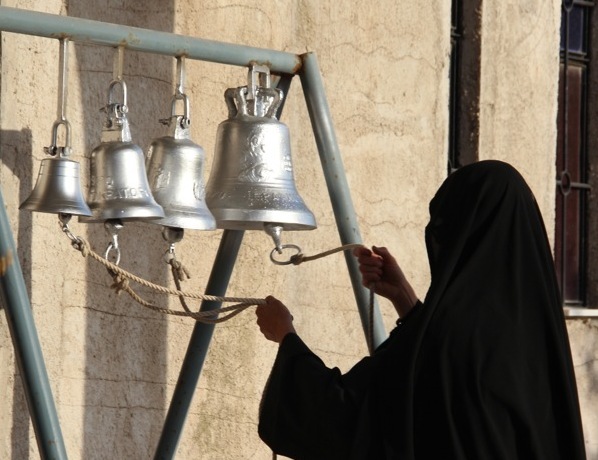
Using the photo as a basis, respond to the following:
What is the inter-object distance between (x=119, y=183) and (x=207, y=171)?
1191 millimetres

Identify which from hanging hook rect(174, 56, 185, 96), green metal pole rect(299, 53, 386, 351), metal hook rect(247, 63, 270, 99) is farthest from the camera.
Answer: green metal pole rect(299, 53, 386, 351)

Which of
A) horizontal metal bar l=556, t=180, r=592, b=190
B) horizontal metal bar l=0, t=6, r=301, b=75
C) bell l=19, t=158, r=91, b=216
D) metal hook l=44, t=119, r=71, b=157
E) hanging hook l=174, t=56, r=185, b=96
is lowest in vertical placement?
bell l=19, t=158, r=91, b=216

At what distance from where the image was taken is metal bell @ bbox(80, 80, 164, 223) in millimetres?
3359

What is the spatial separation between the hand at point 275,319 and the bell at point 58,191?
56 centimetres

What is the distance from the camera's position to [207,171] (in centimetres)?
456

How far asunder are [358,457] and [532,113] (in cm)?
280

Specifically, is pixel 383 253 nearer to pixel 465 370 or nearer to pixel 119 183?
pixel 465 370

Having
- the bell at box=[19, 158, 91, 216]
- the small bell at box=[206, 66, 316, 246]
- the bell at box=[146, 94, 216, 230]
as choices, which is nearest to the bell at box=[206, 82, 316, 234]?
the small bell at box=[206, 66, 316, 246]

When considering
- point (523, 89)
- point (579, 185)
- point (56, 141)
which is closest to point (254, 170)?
point (56, 141)

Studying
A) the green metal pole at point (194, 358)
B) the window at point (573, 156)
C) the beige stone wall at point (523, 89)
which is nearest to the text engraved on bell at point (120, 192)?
the green metal pole at point (194, 358)

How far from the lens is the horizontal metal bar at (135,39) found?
10.9ft

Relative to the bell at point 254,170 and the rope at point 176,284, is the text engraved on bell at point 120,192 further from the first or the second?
the bell at point 254,170

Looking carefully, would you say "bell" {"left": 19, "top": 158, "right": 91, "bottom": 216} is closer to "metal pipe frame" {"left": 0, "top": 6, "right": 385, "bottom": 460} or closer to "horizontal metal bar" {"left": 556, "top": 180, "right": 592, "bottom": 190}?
"metal pipe frame" {"left": 0, "top": 6, "right": 385, "bottom": 460}

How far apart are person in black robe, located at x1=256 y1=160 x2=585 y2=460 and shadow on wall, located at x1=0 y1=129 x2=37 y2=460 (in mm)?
951
